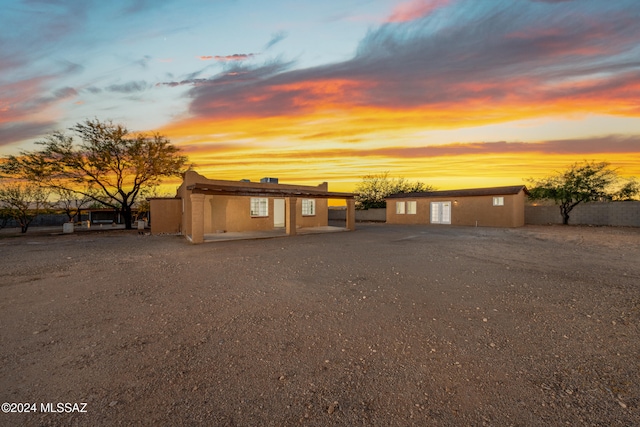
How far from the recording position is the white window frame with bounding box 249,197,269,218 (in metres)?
18.5

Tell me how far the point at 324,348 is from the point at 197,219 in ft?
35.5

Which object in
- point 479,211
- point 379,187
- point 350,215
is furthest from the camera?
point 379,187

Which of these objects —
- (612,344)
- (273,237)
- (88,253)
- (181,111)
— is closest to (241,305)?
(612,344)

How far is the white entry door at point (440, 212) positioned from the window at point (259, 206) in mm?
14982

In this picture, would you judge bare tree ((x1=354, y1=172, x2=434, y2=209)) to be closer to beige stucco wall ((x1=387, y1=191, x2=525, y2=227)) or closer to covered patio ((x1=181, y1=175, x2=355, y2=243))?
beige stucco wall ((x1=387, y1=191, x2=525, y2=227))

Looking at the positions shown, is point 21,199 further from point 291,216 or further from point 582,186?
point 582,186

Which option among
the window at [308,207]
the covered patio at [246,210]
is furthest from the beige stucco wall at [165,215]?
the window at [308,207]

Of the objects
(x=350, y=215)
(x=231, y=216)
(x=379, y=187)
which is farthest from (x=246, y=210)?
(x=379, y=187)

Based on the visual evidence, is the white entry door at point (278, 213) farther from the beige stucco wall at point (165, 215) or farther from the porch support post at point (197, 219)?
the porch support post at point (197, 219)

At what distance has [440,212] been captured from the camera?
85.8ft

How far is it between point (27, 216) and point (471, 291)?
27292 millimetres

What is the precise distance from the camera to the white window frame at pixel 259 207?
18.5 m

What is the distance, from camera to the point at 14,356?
3281 mm

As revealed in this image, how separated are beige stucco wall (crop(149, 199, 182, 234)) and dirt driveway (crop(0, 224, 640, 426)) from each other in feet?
36.4
